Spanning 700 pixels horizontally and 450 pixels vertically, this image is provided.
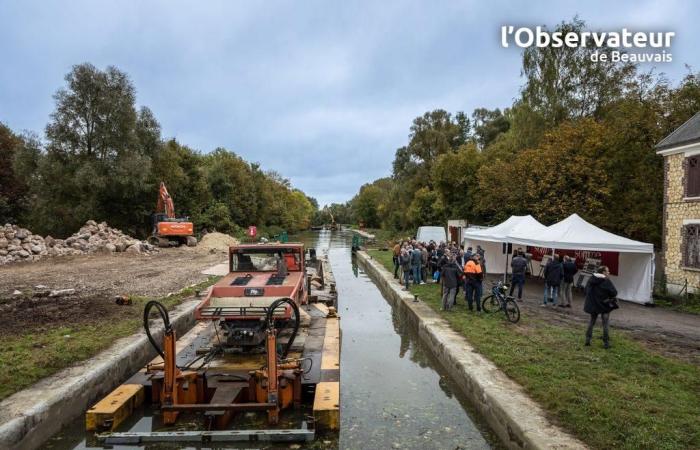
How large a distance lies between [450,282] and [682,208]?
27.9 ft

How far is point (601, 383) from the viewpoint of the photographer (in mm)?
7117

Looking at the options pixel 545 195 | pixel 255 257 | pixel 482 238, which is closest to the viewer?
pixel 255 257

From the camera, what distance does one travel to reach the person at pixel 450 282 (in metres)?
13.2

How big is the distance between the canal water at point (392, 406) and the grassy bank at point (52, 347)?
3.79ft

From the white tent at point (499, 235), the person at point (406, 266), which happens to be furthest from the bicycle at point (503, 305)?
the person at point (406, 266)

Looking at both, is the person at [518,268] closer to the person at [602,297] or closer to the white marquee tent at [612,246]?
the white marquee tent at [612,246]

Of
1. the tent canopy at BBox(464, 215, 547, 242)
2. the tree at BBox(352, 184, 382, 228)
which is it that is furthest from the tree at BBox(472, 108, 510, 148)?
the tent canopy at BBox(464, 215, 547, 242)

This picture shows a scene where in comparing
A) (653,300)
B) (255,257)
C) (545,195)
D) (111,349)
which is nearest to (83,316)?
(111,349)

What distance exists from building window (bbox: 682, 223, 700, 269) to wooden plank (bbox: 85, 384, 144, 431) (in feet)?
51.7

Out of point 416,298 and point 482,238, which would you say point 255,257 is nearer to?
point 416,298

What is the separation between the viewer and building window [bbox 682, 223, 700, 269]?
14.4 meters

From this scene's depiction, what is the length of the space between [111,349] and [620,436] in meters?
8.43

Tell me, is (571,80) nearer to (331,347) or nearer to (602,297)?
(602,297)

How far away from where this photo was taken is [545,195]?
76.3ft
